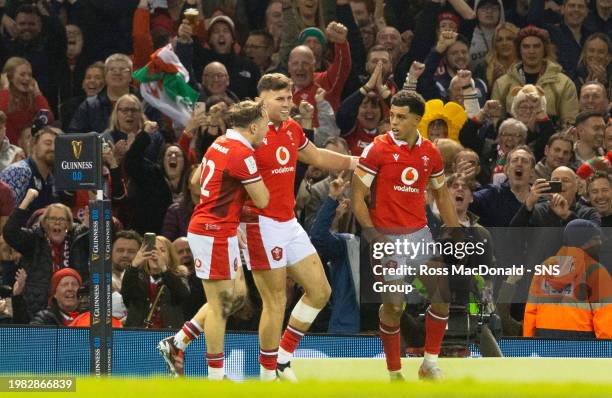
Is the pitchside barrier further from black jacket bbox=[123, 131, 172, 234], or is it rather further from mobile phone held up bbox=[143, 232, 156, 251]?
black jacket bbox=[123, 131, 172, 234]

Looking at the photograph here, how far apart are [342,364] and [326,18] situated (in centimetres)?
693

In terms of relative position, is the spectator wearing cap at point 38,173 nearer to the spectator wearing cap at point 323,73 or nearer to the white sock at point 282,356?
the spectator wearing cap at point 323,73

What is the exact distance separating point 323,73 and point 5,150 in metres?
3.71

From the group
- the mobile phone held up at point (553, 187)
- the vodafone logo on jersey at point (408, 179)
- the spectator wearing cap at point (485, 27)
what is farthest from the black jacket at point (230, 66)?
the vodafone logo on jersey at point (408, 179)

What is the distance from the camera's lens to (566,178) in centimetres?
1581

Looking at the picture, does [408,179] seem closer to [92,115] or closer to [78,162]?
[78,162]

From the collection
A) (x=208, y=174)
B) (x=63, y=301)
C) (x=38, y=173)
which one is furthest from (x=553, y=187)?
(x=38, y=173)

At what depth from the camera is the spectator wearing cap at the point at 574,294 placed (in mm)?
14883

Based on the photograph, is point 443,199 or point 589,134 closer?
point 443,199

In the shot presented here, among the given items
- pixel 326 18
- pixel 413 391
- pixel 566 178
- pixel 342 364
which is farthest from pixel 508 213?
pixel 413 391

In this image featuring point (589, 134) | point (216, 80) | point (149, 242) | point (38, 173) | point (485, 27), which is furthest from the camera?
point (485, 27)

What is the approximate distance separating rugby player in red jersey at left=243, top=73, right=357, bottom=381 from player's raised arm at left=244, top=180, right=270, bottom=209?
0.46m

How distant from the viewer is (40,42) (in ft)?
62.8

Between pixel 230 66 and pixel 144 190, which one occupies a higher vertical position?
pixel 230 66
